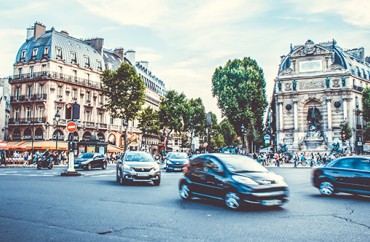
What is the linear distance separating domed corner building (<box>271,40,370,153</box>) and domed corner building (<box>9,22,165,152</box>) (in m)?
29.1

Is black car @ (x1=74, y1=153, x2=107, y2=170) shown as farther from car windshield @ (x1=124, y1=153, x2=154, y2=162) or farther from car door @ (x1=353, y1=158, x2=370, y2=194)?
car door @ (x1=353, y1=158, x2=370, y2=194)

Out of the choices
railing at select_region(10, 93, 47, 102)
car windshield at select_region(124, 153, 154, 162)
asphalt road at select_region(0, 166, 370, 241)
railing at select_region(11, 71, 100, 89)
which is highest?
railing at select_region(11, 71, 100, 89)

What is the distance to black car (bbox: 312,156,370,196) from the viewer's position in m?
11.8

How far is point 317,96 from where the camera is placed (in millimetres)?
61750

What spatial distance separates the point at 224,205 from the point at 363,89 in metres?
61.9

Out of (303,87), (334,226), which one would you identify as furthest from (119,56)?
(334,226)

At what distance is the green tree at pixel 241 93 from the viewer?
53.9m

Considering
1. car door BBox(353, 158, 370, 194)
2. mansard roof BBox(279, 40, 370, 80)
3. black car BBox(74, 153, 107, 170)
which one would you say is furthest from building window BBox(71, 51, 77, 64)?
car door BBox(353, 158, 370, 194)

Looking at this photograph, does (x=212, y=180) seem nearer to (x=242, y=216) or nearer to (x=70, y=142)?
(x=242, y=216)

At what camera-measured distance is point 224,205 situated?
10227 mm

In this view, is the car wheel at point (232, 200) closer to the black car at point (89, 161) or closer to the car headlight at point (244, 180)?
the car headlight at point (244, 180)

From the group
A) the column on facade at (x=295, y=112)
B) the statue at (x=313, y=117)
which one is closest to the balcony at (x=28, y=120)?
the column on facade at (x=295, y=112)

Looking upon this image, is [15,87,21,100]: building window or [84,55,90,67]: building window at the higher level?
[84,55,90,67]: building window

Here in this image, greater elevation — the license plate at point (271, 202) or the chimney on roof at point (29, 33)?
the chimney on roof at point (29, 33)
